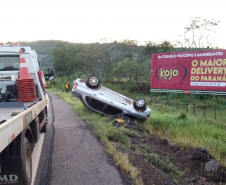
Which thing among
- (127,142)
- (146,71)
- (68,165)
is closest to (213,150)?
(127,142)

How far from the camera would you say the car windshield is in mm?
8516

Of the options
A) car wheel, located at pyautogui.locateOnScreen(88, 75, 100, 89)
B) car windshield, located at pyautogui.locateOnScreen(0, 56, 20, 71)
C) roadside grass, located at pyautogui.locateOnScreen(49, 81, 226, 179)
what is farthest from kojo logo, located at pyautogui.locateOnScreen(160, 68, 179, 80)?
car windshield, located at pyautogui.locateOnScreen(0, 56, 20, 71)

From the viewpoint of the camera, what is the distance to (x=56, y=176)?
515cm

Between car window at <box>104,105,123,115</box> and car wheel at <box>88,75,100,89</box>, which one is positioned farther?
car wheel at <box>88,75,100,89</box>

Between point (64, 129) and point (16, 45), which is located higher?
point (16, 45)

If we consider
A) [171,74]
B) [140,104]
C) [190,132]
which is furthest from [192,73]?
[140,104]

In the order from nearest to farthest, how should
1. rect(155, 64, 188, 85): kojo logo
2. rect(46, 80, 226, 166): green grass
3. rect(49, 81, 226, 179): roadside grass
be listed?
rect(49, 81, 226, 179): roadside grass, rect(46, 80, 226, 166): green grass, rect(155, 64, 188, 85): kojo logo

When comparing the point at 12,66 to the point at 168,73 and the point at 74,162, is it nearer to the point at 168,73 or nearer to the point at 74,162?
the point at 74,162

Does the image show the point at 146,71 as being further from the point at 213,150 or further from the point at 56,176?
the point at 56,176

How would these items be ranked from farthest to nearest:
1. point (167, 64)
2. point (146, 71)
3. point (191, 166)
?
point (146, 71)
point (167, 64)
point (191, 166)

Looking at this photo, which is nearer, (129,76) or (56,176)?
(56,176)

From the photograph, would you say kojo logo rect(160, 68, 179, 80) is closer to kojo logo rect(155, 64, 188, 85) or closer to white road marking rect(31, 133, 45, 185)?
kojo logo rect(155, 64, 188, 85)

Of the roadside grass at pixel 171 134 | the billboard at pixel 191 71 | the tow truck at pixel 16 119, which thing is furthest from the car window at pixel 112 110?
the billboard at pixel 191 71

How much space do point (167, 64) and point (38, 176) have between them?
1958cm
